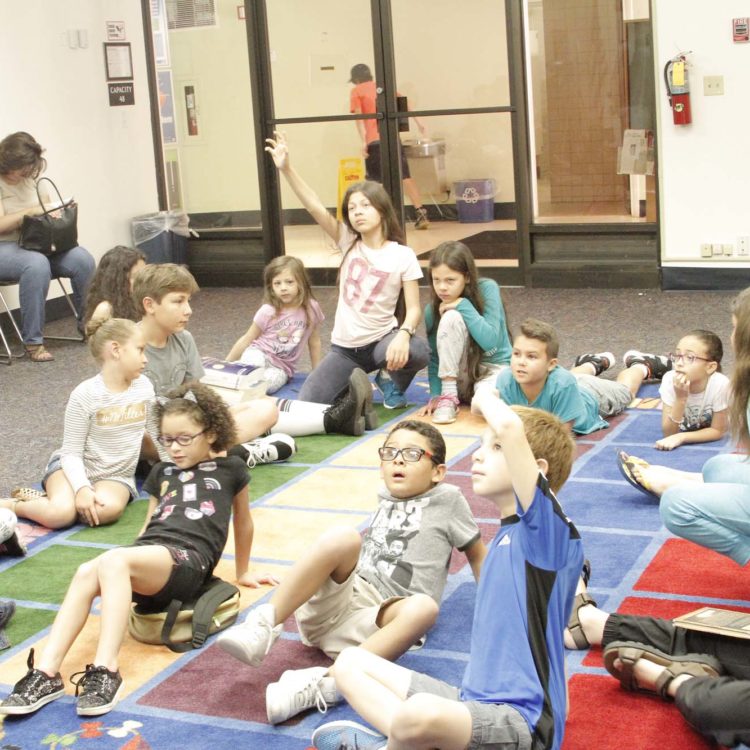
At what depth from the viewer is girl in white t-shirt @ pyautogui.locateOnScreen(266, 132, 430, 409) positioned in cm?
504

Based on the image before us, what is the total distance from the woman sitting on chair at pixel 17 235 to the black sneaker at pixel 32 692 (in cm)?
406

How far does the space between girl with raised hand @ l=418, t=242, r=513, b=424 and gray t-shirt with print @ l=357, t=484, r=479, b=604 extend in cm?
192

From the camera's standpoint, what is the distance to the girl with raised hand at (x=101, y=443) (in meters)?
3.92

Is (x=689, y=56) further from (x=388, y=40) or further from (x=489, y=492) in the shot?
(x=489, y=492)

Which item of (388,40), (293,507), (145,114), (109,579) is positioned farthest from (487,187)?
(109,579)

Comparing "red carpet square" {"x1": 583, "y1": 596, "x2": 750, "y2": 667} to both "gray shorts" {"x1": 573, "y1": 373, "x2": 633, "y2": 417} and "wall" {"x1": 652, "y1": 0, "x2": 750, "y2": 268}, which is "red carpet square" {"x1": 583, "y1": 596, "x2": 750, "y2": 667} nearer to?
"gray shorts" {"x1": 573, "y1": 373, "x2": 633, "y2": 417}

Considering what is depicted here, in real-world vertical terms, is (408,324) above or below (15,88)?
below

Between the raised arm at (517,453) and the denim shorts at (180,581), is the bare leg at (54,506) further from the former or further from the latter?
the raised arm at (517,453)

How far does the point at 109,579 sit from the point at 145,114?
20.5 ft

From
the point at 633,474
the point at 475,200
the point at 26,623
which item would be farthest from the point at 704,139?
the point at 26,623

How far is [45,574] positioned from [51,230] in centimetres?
363

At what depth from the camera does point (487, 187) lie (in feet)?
25.1

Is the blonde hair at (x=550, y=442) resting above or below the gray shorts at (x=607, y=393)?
above

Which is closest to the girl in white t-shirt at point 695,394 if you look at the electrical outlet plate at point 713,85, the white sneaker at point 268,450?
the white sneaker at point 268,450
